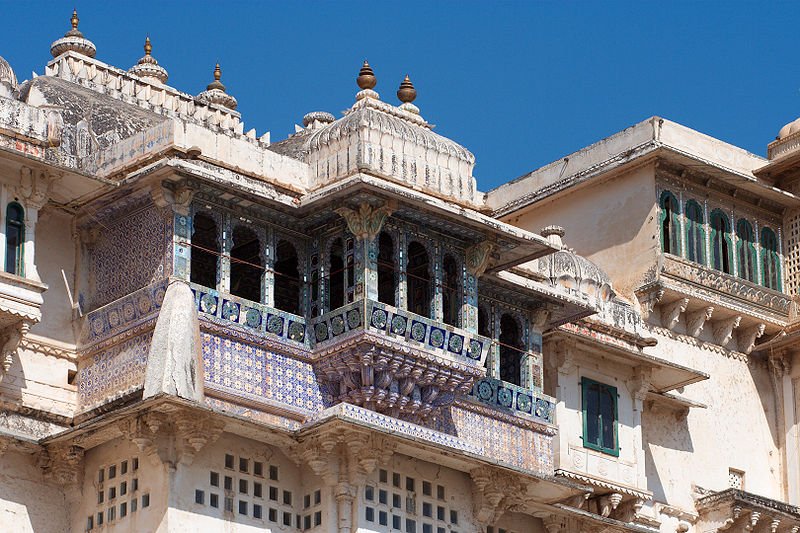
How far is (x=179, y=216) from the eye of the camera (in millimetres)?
22516

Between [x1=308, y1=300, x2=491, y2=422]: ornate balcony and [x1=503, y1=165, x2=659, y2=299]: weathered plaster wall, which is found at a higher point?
[x1=503, y1=165, x2=659, y2=299]: weathered plaster wall

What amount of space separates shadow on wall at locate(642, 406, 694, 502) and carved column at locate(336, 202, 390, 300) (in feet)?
20.5

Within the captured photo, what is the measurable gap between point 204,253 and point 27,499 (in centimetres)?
354

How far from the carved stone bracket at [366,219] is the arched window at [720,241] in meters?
7.72

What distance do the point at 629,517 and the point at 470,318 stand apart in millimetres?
4055

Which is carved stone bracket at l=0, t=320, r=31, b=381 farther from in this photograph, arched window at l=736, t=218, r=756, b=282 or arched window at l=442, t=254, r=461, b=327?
arched window at l=736, t=218, r=756, b=282

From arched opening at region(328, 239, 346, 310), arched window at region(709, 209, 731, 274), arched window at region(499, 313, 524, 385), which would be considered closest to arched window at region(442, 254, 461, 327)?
arched opening at region(328, 239, 346, 310)

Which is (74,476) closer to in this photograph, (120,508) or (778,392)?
(120,508)

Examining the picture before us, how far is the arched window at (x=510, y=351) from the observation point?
83.7 ft

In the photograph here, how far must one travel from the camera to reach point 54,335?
22.8m

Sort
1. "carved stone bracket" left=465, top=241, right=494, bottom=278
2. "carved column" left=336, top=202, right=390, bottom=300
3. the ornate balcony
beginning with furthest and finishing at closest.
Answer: "carved stone bracket" left=465, top=241, right=494, bottom=278 < "carved column" left=336, top=202, right=390, bottom=300 < the ornate balcony

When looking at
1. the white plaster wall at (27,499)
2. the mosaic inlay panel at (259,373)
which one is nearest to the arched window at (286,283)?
the mosaic inlay panel at (259,373)

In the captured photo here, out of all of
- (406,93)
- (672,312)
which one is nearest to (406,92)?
(406,93)

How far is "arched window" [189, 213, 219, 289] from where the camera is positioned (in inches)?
923
